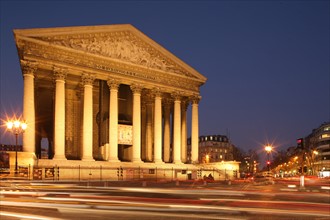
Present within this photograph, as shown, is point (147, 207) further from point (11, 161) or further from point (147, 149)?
point (147, 149)

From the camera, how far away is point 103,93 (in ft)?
169

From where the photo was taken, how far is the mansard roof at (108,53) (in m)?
42.0

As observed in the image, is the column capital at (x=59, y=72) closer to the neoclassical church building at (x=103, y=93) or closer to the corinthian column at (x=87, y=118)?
the neoclassical church building at (x=103, y=93)

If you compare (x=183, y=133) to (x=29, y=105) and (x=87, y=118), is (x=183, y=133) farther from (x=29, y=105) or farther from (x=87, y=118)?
(x=29, y=105)

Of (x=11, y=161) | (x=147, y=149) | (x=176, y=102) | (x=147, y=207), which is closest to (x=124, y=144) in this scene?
(x=147, y=149)

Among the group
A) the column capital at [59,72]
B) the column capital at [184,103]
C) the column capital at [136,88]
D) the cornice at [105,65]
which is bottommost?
the column capital at [184,103]

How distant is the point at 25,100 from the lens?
1623 inches

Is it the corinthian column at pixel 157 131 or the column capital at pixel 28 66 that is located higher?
the column capital at pixel 28 66

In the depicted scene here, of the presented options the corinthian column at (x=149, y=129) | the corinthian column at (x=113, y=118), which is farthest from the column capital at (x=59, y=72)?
the corinthian column at (x=149, y=129)

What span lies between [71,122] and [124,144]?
23.7ft

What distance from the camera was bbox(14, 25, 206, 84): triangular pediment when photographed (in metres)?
43.2

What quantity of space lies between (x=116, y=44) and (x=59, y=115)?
38.6ft

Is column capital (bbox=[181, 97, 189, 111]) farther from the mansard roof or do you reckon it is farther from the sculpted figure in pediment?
the sculpted figure in pediment

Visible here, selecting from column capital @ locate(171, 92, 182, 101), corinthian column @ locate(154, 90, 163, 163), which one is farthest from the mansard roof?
corinthian column @ locate(154, 90, 163, 163)
